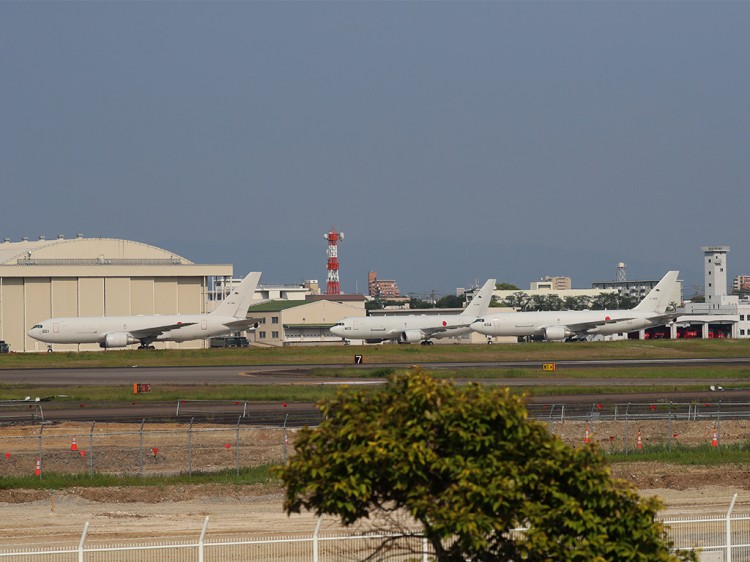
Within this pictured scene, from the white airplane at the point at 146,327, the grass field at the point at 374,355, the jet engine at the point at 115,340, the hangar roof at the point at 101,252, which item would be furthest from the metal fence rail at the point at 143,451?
the hangar roof at the point at 101,252

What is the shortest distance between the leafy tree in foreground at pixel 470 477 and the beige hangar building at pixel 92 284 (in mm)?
112387

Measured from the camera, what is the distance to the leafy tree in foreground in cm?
1319

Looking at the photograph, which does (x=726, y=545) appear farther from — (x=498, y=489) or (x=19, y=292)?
(x=19, y=292)

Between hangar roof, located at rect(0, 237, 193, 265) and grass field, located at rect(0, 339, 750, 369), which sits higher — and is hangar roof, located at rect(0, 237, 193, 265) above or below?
above

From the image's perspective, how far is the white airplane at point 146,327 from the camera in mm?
107688

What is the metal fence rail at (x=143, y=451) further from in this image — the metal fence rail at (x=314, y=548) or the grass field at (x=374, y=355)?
the grass field at (x=374, y=355)

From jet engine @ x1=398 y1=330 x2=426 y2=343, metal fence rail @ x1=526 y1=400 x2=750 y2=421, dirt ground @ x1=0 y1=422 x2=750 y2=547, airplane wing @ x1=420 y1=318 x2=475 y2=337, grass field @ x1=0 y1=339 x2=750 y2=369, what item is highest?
airplane wing @ x1=420 y1=318 x2=475 y2=337

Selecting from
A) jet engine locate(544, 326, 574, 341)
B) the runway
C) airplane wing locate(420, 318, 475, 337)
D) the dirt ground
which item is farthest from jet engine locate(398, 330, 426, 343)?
the dirt ground

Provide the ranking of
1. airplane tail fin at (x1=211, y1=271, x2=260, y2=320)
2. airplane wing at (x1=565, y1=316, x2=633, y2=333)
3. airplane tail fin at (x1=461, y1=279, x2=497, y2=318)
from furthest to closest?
airplane tail fin at (x1=461, y1=279, x2=497, y2=318) → airplane wing at (x1=565, y1=316, x2=633, y2=333) → airplane tail fin at (x1=211, y1=271, x2=260, y2=320)

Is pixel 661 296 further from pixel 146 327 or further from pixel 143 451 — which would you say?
pixel 143 451

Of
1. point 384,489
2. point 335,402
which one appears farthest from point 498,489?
point 335,402

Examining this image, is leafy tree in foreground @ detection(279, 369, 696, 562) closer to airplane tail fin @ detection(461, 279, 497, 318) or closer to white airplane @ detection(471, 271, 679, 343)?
white airplane @ detection(471, 271, 679, 343)

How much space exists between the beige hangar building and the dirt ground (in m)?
93.1

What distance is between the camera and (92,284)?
427ft
